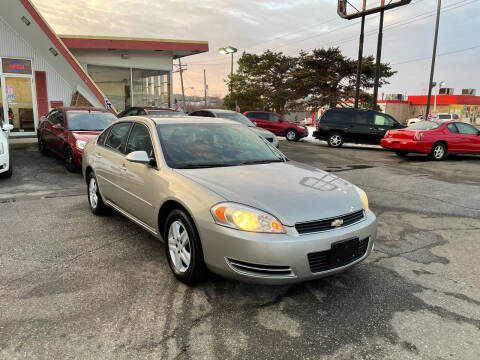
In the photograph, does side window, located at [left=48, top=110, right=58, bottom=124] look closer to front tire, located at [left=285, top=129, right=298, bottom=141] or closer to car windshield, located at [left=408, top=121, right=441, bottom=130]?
car windshield, located at [left=408, top=121, right=441, bottom=130]

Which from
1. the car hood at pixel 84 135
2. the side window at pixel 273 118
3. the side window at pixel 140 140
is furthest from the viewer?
the side window at pixel 273 118

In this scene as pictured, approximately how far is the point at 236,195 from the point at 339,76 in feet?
112

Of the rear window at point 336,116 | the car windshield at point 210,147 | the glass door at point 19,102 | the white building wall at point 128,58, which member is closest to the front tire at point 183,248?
the car windshield at point 210,147

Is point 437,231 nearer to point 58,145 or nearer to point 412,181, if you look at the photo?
point 412,181

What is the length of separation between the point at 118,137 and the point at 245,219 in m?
2.71

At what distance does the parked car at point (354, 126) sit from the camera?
16750 millimetres

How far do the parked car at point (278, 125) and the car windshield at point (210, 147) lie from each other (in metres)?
16.4

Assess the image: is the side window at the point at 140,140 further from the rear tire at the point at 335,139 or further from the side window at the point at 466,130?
the rear tire at the point at 335,139

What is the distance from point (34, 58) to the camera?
15844 mm

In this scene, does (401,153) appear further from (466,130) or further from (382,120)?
(382,120)

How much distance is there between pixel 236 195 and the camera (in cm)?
304

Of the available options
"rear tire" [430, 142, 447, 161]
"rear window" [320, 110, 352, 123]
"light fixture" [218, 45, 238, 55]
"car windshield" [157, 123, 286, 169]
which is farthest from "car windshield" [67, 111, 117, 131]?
"light fixture" [218, 45, 238, 55]

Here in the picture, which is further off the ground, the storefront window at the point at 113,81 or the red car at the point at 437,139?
Answer: the storefront window at the point at 113,81

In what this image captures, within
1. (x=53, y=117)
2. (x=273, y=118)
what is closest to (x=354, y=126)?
(x=273, y=118)
